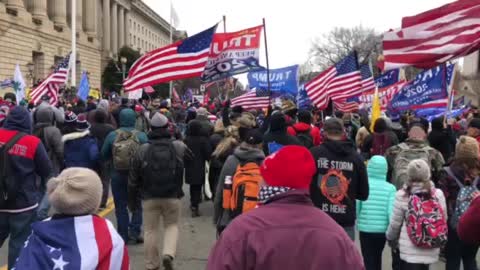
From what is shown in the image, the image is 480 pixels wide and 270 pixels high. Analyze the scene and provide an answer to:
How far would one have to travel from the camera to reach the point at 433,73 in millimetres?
10875

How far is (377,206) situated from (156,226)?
8.16 ft

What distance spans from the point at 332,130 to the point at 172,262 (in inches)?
106

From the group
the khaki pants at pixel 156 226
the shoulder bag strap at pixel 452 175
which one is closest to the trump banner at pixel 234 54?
the khaki pants at pixel 156 226

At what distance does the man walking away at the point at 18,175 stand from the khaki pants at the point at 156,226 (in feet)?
4.17

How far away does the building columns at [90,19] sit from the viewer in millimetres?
61469

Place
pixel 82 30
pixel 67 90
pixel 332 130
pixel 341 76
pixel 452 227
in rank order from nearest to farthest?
pixel 332 130
pixel 452 227
pixel 341 76
pixel 67 90
pixel 82 30

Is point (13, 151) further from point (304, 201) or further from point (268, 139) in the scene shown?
point (304, 201)

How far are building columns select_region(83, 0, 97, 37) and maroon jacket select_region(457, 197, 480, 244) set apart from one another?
61.9 metres

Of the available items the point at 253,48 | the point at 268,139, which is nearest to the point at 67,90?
the point at 253,48

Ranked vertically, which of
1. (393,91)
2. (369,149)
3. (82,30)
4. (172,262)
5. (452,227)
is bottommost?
(172,262)

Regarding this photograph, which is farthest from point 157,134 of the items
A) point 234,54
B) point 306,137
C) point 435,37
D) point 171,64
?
point 234,54

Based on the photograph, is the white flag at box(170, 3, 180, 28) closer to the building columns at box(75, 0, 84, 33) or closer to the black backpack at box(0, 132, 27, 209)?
the building columns at box(75, 0, 84, 33)

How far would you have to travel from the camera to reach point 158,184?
6395 millimetres

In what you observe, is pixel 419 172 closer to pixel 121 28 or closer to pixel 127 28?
pixel 121 28
